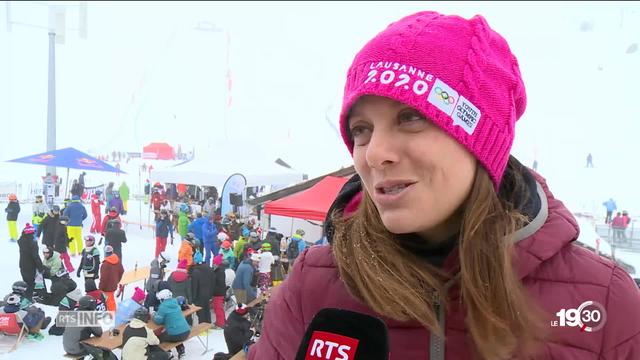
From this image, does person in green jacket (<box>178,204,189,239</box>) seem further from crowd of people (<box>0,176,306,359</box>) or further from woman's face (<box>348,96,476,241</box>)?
woman's face (<box>348,96,476,241</box>)

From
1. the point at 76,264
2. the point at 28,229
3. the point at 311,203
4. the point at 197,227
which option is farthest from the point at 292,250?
the point at 28,229

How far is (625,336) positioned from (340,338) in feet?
1.69

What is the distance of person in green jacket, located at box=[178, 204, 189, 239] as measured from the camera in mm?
A: 5973

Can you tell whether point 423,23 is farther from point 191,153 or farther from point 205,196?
point 191,153

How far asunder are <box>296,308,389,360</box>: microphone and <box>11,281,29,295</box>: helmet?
12.0ft

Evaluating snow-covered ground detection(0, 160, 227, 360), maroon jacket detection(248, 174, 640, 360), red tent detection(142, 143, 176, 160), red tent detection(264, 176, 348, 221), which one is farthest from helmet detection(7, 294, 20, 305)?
red tent detection(142, 143, 176, 160)

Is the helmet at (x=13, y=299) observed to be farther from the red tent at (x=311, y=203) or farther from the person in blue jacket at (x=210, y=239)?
the red tent at (x=311, y=203)

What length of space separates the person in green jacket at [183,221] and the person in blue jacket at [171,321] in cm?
192

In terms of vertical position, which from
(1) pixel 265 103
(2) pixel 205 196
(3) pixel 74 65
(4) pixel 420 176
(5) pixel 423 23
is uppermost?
(1) pixel 265 103

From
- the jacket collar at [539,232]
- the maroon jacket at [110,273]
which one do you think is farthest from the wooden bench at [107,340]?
the jacket collar at [539,232]

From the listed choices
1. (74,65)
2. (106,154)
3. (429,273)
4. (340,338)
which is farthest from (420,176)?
(106,154)

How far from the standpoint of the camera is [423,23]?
74cm

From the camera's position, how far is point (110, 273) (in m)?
4.09

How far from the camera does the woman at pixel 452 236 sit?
2.24ft
